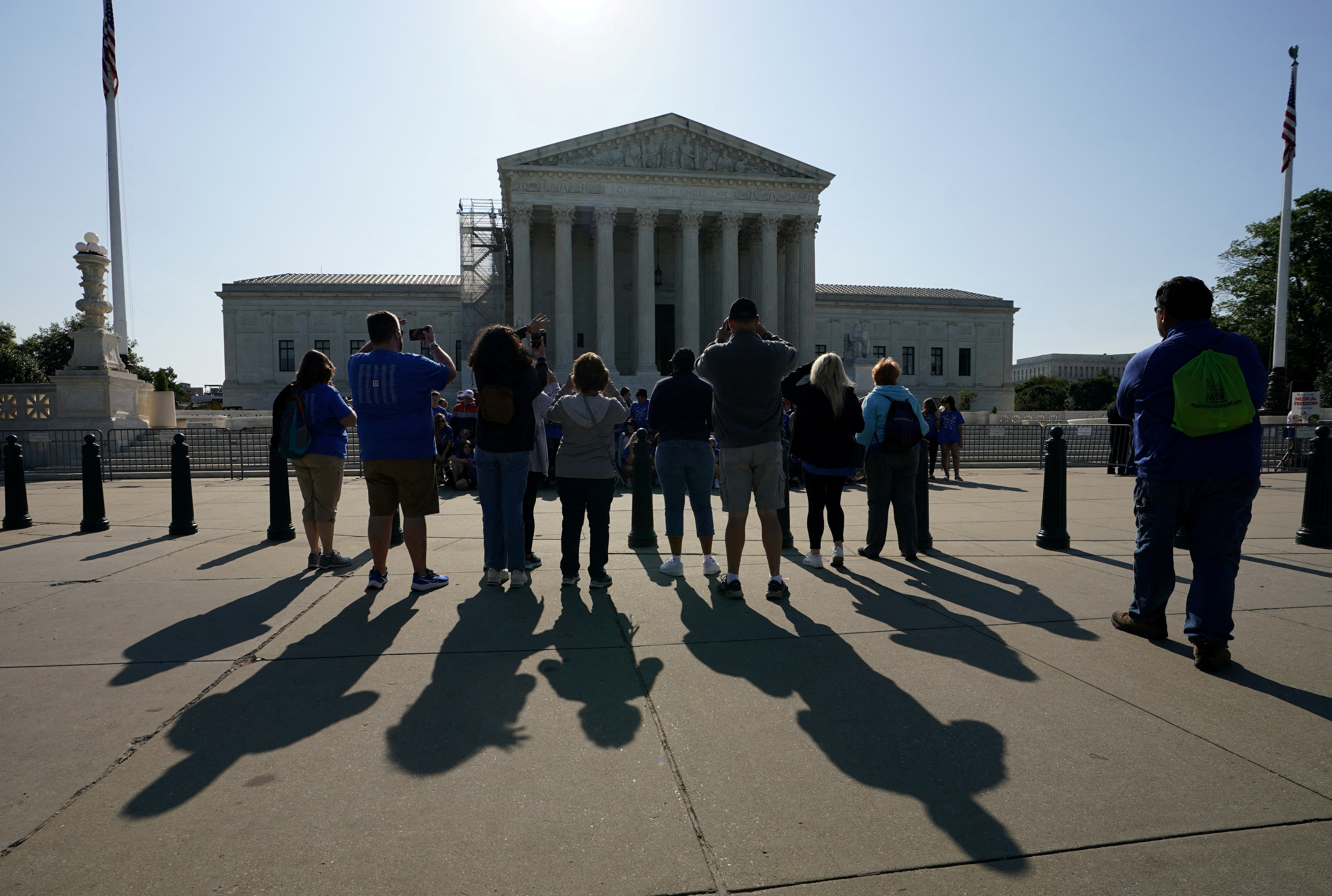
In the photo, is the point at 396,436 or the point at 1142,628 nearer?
the point at 1142,628

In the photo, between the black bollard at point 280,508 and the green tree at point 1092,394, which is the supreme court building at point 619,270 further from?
the green tree at point 1092,394

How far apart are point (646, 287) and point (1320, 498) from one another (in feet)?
134

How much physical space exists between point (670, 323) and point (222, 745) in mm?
51459

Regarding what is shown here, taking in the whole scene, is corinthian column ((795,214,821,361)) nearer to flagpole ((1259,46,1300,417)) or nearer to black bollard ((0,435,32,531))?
flagpole ((1259,46,1300,417))

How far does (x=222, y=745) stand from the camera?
9.37 ft

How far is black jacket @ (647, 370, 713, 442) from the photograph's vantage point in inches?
229

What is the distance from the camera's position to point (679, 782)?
2598 mm

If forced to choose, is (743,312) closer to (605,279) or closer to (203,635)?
(203,635)

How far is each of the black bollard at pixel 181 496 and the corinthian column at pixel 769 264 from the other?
41437 millimetres

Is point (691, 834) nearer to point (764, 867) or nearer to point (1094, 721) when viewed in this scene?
point (764, 867)

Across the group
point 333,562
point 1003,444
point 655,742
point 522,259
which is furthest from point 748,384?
point 522,259

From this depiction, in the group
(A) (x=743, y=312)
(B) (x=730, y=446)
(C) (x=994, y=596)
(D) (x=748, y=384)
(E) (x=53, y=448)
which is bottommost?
(C) (x=994, y=596)

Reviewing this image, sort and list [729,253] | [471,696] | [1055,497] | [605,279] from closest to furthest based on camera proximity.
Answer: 1. [471,696]
2. [1055,497]
3. [605,279]
4. [729,253]

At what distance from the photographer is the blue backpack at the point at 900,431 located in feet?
21.0
